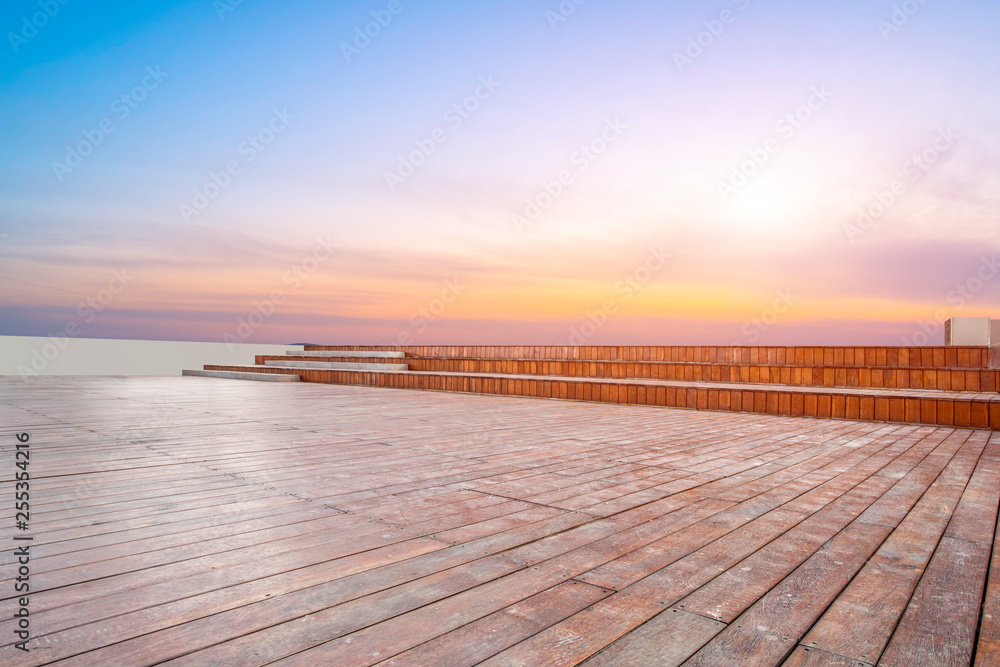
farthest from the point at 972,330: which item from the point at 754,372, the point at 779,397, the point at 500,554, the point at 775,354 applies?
the point at 500,554

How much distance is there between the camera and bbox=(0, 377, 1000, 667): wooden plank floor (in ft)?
3.00

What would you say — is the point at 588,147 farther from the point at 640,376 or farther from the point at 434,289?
the point at 434,289

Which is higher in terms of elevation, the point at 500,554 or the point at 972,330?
the point at 972,330

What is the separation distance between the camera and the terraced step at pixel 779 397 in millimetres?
3920

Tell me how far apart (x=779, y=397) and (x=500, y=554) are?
159 inches

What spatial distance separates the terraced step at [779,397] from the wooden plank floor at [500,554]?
1245 mm

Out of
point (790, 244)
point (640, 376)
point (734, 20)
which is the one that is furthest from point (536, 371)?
point (734, 20)

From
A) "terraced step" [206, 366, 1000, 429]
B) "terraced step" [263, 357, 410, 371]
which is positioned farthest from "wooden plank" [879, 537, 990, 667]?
"terraced step" [263, 357, 410, 371]

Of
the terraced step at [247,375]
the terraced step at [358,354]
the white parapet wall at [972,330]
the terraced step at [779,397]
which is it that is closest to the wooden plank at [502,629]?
the terraced step at [779,397]

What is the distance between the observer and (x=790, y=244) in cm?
695

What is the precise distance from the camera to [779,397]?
461cm

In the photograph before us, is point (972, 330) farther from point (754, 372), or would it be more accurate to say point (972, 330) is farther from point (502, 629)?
point (502, 629)

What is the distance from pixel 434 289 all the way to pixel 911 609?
7.89 metres

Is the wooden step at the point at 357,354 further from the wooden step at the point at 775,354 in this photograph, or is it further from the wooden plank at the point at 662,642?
the wooden plank at the point at 662,642
